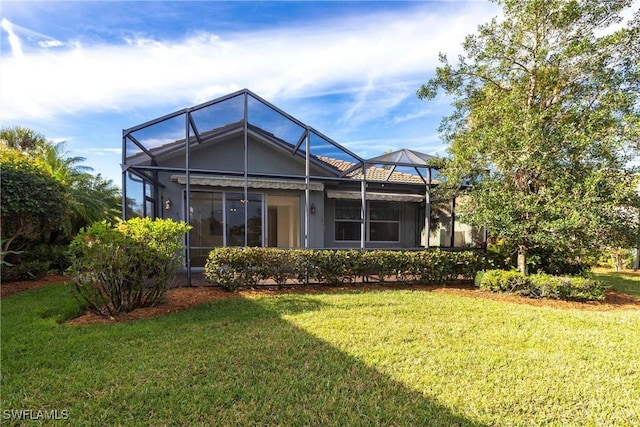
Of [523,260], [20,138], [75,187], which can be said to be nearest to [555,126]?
[523,260]

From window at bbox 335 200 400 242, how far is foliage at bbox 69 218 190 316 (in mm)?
9556

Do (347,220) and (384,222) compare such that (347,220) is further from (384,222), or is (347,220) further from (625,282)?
(625,282)

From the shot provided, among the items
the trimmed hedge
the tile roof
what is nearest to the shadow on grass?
the trimmed hedge

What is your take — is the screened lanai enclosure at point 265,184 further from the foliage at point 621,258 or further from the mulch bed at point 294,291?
the foliage at point 621,258

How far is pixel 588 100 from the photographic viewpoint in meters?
9.38

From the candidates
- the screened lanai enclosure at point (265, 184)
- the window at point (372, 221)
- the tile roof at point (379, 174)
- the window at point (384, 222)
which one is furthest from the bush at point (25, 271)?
the window at point (384, 222)

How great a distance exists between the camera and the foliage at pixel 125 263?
6.59 metres

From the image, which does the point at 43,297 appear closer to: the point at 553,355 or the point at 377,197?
the point at 553,355

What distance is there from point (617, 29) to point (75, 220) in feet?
70.1

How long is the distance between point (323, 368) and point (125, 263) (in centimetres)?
514

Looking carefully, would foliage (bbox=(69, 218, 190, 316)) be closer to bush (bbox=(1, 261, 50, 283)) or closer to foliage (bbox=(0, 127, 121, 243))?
bush (bbox=(1, 261, 50, 283))

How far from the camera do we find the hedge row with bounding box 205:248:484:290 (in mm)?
9320

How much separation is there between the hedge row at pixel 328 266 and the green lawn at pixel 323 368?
7.06 feet

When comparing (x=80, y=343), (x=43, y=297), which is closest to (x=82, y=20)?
(x=43, y=297)
